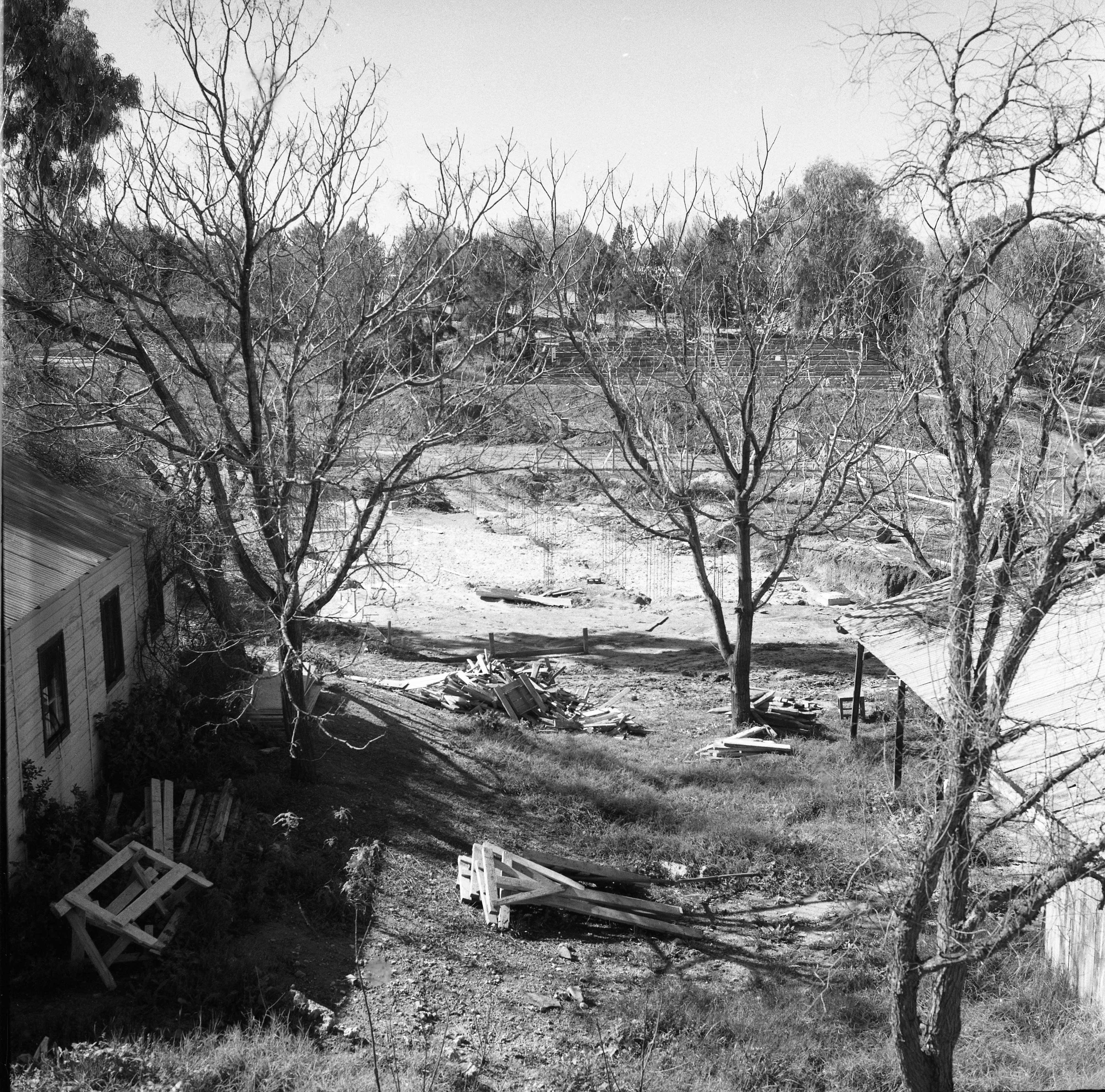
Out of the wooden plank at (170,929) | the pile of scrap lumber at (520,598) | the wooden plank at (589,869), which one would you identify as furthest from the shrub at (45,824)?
the pile of scrap lumber at (520,598)

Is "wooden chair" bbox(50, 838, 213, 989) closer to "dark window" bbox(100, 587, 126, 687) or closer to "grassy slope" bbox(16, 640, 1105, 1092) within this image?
"grassy slope" bbox(16, 640, 1105, 1092)

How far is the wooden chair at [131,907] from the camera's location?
864 cm

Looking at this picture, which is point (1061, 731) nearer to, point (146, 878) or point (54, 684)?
point (146, 878)

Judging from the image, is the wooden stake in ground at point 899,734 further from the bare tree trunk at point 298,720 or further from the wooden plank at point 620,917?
the bare tree trunk at point 298,720

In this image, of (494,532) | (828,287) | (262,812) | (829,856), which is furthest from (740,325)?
(494,532)

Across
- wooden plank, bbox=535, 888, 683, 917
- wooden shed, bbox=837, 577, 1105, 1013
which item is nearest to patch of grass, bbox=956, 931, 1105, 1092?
wooden shed, bbox=837, 577, 1105, 1013

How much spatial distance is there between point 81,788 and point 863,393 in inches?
549

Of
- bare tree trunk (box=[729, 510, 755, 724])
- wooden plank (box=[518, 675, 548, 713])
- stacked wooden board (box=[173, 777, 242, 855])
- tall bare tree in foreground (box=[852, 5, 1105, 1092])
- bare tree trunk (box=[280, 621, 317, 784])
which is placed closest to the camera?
tall bare tree in foreground (box=[852, 5, 1105, 1092])

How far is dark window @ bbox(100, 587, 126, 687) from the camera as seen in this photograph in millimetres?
12688

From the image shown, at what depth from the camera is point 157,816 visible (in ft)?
37.1

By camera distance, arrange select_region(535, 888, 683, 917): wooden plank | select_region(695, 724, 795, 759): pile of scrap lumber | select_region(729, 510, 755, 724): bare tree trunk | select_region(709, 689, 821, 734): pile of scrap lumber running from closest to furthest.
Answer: select_region(535, 888, 683, 917): wooden plank < select_region(695, 724, 795, 759): pile of scrap lumber < select_region(729, 510, 755, 724): bare tree trunk < select_region(709, 689, 821, 734): pile of scrap lumber

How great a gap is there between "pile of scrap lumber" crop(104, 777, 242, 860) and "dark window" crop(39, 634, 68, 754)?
114 centimetres

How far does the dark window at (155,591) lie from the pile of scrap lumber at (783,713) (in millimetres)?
10042

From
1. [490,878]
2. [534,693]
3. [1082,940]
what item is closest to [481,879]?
[490,878]
